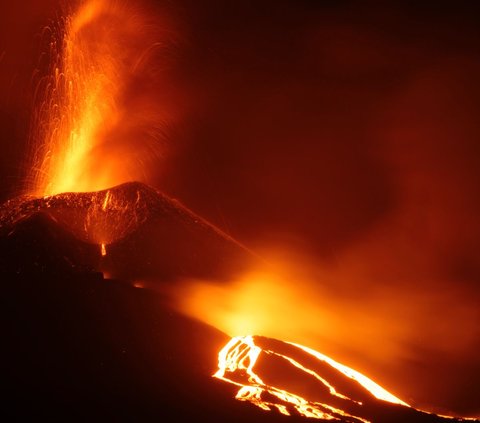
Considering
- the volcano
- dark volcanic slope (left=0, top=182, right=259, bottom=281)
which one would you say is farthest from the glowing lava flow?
dark volcanic slope (left=0, top=182, right=259, bottom=281)

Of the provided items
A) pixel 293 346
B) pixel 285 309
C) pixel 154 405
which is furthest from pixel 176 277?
pixel 154 405

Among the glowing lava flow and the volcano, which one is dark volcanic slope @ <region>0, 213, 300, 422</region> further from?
the glowing lava flow

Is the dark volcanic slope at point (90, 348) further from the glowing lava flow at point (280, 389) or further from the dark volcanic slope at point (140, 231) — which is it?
the dark volcanic slope at point (140, 231)

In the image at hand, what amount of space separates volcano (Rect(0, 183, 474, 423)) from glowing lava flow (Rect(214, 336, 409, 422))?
0.04 m

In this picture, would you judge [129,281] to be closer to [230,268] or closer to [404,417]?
[230,268]

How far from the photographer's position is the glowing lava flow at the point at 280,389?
31.7ft

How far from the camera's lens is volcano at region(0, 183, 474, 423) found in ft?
29.8

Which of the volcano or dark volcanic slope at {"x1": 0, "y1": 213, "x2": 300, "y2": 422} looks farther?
the volcano

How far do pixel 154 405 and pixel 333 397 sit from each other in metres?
3.52

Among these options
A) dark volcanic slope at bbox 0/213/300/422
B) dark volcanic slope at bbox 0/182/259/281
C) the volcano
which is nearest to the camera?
dark volcanic slope at bbox 0/213/300/422

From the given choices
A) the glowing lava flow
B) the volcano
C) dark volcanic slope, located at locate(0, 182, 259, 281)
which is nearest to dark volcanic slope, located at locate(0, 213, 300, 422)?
the volcano

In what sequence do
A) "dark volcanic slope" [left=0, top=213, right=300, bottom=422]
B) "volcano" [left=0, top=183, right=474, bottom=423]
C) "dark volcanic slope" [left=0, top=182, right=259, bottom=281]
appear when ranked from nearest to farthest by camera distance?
1. "dark volcanic slope" [left=0, top=213, right=300, bottom=422]
2. "volcano" [left=0, top=183, right=474, bottom=423]
3. "dark volcanic slope" [left=0, top=182, right=259, bottom=281]

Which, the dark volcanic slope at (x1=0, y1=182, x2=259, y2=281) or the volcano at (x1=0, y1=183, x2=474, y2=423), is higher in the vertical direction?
the dark volcanic slope at (x1=0, y1=182, x2=259, y2=281)

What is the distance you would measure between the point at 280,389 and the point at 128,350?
2879mm
